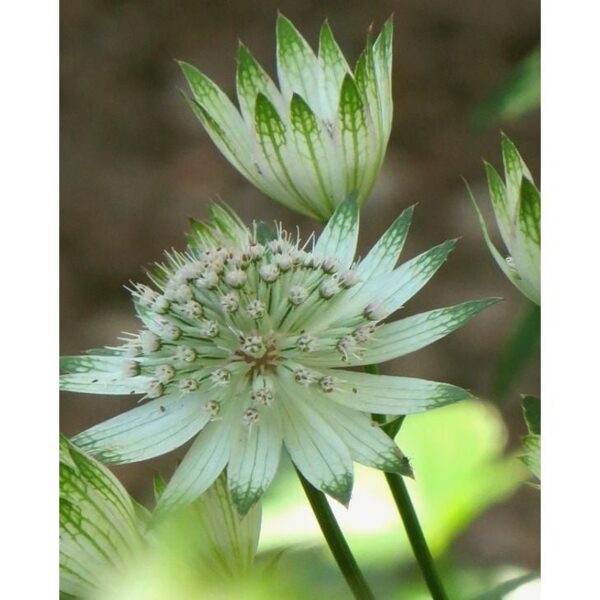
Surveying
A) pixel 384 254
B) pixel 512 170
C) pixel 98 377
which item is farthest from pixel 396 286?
pixel 98 377

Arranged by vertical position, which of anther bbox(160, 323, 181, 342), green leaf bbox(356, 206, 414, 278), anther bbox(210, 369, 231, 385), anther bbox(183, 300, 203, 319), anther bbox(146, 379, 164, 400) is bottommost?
anther bbox(146, 379, 164, 400)

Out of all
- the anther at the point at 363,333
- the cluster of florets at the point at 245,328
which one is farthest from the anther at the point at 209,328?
the anther at the point at 363,333

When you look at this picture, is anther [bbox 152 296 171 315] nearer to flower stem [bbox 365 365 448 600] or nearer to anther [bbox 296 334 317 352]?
anther [bbox 296 334 317 352]

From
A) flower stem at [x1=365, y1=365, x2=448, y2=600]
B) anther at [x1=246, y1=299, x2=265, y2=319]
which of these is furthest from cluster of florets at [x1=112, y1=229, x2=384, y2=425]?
flower stem at [x1=365, y1=365, x2=448, y2=600]

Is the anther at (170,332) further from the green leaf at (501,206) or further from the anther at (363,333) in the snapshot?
the green leaf at (501,206)

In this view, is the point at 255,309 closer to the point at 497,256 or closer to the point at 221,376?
the point at 221,376
